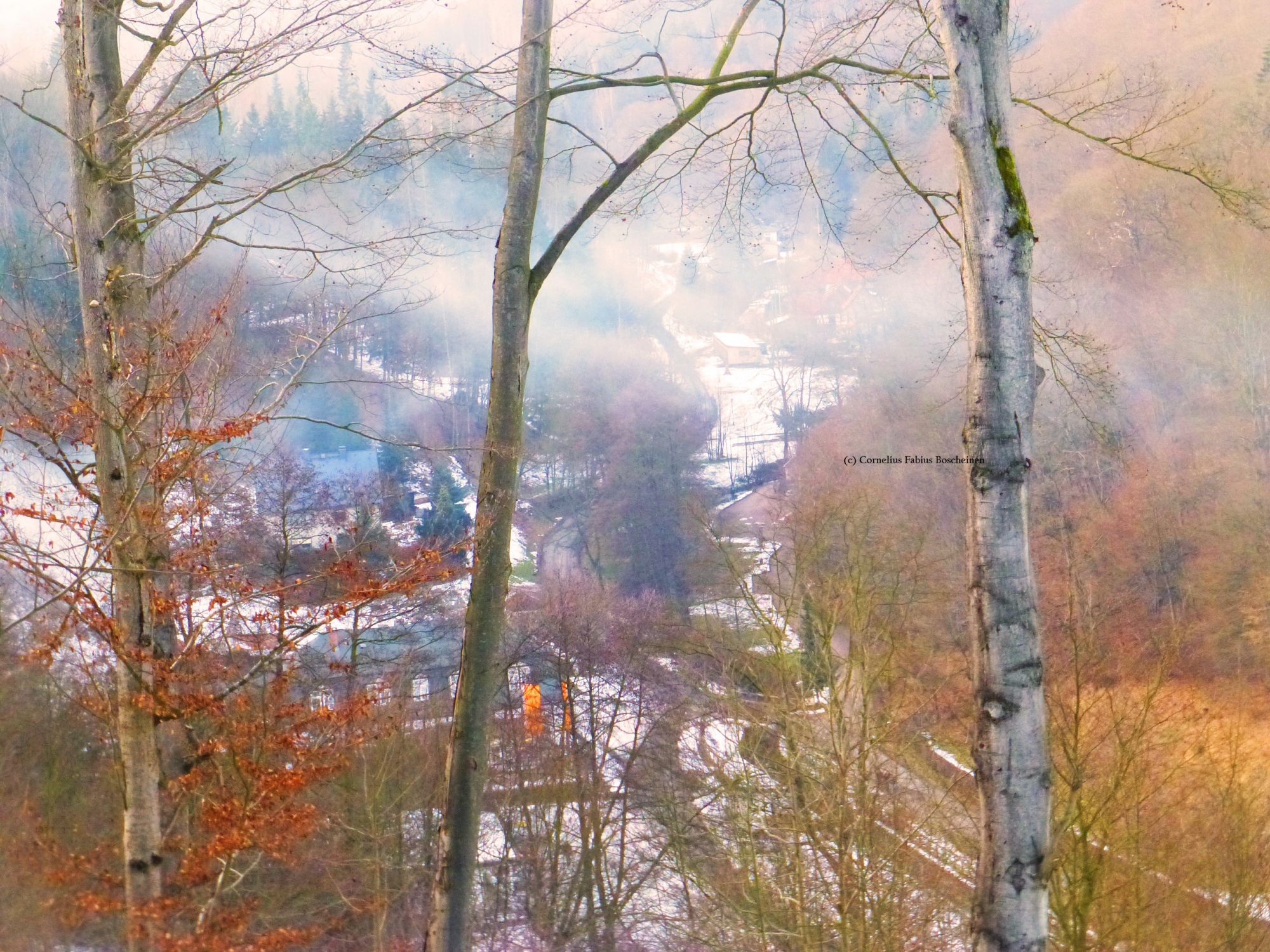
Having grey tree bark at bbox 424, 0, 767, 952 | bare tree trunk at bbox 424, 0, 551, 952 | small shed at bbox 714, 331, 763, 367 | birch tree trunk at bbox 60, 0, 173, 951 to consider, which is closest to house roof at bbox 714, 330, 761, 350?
small shed at bbox 714, 331, 763, 367

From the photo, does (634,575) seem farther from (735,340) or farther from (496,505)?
(496,505)

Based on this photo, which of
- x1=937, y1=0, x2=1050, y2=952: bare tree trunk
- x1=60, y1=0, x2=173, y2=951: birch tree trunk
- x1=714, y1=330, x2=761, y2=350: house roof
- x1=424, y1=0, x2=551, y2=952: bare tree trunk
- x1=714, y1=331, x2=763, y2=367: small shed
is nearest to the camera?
x1=937, y1=0, x2=1050, y2=952: bare tree trunk

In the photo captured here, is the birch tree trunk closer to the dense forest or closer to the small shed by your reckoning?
the dense forest

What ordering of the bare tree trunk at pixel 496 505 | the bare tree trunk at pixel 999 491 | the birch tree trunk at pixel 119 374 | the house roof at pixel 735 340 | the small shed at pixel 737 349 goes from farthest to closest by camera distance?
the house roof at pixel 735 340, the small shed at pixel 737 349, the birch tree trunk at pixel 119 374, the bare tree trunk at pixel 496 505, the bare tree trunk at pixel 999 491

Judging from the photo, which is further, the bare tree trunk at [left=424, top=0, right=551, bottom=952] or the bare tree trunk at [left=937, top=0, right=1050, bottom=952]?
the bare tree trunk at [left=424, top=0, right=551, bottom=952]

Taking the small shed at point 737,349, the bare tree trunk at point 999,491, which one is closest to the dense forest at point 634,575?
the bare tree trunk at point 999,491

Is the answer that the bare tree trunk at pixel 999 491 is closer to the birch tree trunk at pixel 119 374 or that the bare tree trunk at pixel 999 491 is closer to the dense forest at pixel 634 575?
the dense forest at pixel 634 575

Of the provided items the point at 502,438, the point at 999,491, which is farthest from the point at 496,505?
the point at 999,491

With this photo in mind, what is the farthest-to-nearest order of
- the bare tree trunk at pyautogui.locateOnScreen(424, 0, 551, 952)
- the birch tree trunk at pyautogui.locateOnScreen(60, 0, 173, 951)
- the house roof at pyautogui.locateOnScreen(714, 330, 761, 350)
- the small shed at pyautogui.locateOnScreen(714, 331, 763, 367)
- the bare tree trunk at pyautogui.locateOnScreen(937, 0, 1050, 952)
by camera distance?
the house roof at pyautogui.locateOnScreen(714, 330, 761, 350) < the small shed at pyautogui.locateOnScreen(714, 331, 763, 367) < the birch tree trunk at pyautogui.locateOnScreen(60, 0, 173, 951) < the bare tree trunk at pyautogui.locateOnScreen(424, 0, 551, 952) < the bare tree trunk at pyautogui.locateOnScreen(937, 0, 1050, 952)
